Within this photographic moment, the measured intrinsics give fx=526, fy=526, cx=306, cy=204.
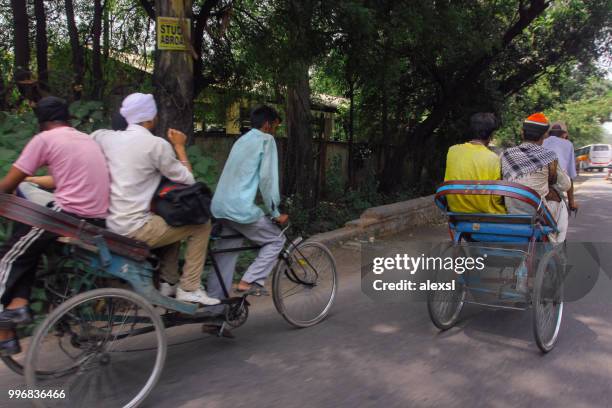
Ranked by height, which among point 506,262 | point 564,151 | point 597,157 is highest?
point 597,157

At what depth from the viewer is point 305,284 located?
4.66 metres

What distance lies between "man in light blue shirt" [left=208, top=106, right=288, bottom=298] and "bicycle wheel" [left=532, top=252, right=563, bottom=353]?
2.00m

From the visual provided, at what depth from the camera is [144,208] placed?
133 inches

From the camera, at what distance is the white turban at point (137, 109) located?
3.36m

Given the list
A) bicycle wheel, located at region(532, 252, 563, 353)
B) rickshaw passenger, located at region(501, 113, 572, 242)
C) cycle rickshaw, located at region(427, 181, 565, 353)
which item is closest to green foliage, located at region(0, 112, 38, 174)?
cycle rickshaw, located at region(427, 181, 565, 353)

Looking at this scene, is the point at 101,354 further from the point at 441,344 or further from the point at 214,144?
the point at 214,144

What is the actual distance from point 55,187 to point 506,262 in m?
3.49

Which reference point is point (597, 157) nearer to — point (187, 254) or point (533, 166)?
point (533, 166)

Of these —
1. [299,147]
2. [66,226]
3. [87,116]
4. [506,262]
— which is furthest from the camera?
[299,147]

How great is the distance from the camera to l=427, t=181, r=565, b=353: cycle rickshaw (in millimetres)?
4086

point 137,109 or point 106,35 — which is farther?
point 106,35

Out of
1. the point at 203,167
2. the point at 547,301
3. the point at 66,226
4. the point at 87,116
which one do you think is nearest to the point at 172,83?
the point at 87,116

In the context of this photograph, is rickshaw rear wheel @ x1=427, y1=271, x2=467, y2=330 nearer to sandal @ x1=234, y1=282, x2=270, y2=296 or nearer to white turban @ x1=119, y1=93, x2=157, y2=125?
sandal @ x1=234, y1=282, x2=270, y2=296

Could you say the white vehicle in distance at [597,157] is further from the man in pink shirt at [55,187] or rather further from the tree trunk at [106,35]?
the man in pink shirt at [55,187]
